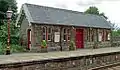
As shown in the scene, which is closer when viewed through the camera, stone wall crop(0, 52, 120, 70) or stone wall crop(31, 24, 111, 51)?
stone wall crop(0, 52, 120, 70)

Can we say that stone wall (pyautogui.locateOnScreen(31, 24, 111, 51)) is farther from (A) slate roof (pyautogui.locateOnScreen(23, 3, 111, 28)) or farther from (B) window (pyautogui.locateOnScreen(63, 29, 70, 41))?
(A) slate roof (pyautogui.locateOnScreen(23, 3, 111, 28))

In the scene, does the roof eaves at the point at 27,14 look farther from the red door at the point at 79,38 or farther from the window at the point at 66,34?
the red door at the point at 79,38

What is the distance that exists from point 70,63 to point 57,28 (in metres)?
11.4

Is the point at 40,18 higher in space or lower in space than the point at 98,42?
higher

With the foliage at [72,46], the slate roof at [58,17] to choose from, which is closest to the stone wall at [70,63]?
the foliage at [72,46]

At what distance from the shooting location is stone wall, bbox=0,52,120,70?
1099cm

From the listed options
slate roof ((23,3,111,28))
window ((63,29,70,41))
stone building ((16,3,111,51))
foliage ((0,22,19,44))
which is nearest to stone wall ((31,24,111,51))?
stone building ((16,3,111,51))

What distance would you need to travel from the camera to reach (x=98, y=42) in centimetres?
3069

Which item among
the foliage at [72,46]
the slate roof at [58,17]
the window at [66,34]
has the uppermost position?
the slate roof at [58,17]

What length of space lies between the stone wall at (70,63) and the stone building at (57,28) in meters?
→ 7.39

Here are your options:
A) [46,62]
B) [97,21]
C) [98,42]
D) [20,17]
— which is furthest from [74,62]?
[97,21]

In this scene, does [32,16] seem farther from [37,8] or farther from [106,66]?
[106,66]

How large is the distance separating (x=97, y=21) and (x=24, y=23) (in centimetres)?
1158

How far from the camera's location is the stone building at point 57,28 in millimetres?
23422
